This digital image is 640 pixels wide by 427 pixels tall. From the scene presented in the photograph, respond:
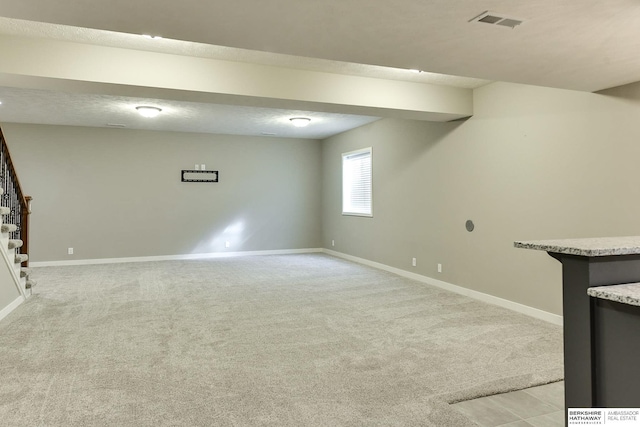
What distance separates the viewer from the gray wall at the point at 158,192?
759 cm

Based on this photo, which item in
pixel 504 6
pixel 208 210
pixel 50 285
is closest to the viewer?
pixel 504 6

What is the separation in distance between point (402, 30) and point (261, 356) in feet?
8.01

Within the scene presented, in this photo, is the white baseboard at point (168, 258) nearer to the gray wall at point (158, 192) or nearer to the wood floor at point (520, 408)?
the gray wall at point (158, 192)

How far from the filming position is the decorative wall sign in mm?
8438

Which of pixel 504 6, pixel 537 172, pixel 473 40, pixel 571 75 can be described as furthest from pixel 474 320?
pixel 504 6

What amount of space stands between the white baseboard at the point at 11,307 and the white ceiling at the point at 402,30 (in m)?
2.65

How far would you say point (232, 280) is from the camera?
6.17 meters

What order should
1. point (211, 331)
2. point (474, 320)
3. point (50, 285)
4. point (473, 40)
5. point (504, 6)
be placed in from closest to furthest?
point (504, 6) → point (473, 40) → point (211, 331) → point (474, 320) → point (50, 285)

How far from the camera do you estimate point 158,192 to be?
8.25 m

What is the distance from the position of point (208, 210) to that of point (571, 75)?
694 cm

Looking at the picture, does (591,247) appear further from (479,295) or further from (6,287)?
(6,287)

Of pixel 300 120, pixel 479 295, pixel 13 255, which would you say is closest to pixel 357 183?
pixel 300 120

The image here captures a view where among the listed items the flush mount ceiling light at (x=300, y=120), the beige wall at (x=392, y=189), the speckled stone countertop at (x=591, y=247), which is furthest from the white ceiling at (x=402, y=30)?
the flush mount ceiling light at (x=300, y=120)

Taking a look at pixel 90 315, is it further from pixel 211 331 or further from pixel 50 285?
pixel 50 285
